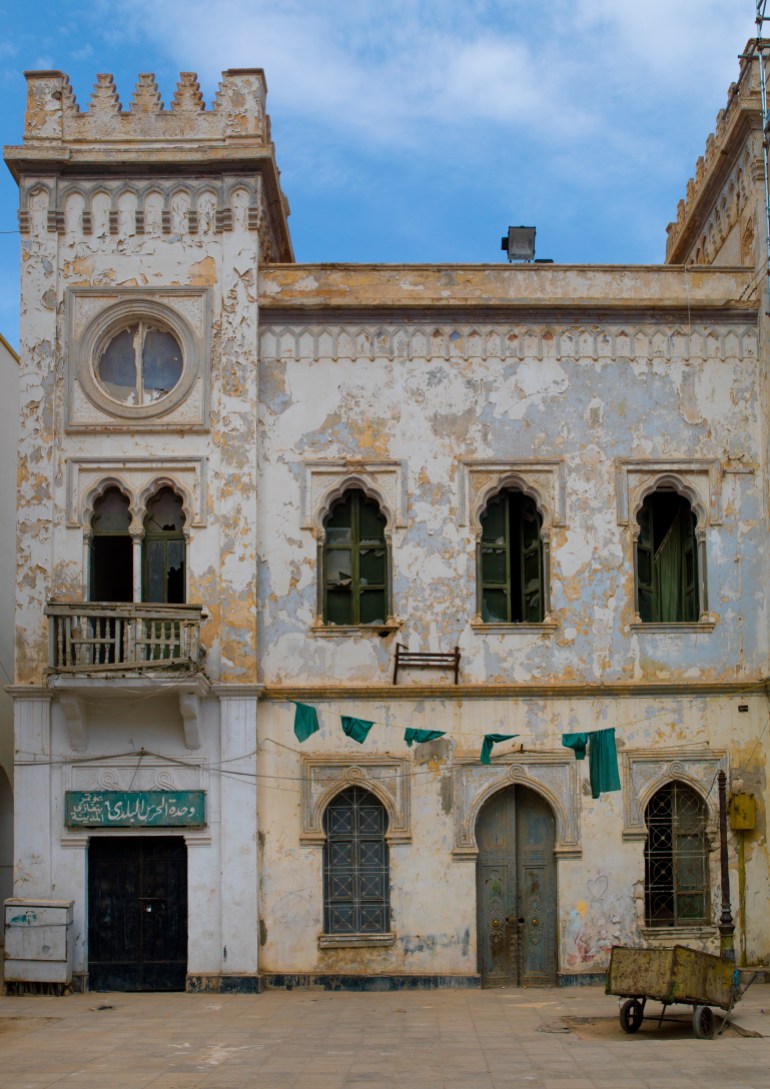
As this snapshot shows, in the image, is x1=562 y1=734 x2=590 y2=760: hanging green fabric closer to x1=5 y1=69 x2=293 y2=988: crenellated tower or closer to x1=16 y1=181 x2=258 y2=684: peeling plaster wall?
x1=5 y1=69 x2=293 y2=988: crenellated tower

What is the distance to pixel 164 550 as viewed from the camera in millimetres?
19812

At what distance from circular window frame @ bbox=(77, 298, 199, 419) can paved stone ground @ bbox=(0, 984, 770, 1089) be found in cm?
785

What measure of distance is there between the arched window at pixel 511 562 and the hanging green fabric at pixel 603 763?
1.83 m

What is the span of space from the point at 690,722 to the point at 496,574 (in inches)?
131

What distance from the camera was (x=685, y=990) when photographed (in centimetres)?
1506

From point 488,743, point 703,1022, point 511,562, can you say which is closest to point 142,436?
point 511,562

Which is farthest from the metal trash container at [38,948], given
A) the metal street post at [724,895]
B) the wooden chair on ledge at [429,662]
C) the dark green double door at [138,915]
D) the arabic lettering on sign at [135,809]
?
the metal street post at [724,895]

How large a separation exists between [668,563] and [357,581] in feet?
14.5

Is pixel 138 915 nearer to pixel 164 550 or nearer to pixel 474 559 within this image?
pixel 164 550

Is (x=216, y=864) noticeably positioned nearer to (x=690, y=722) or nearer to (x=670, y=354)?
(x=690, y=722)

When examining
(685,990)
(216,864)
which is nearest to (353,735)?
(216,864)

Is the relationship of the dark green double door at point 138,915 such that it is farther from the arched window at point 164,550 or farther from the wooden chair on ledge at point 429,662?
the wooden chair on ledge at point 429,662

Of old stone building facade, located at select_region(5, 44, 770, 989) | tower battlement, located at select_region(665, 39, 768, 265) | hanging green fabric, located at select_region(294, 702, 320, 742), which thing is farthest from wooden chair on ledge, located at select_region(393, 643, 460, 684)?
tower battlement, located at select_region(665, 39, 768, 265)

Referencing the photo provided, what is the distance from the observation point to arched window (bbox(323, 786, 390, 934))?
19.1 m
